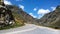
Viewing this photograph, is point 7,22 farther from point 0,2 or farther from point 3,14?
point 0,2

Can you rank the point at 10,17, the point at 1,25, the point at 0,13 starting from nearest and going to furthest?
the point at 1,25 → the point at 0,13 → the point at 10,17

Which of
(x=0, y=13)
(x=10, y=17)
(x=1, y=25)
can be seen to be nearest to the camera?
(x=1, y=25)

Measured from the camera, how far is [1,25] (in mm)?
39906

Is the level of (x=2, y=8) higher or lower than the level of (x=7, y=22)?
higher

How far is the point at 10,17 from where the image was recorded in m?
47.1

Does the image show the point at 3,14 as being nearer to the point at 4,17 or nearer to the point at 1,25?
the point at 4,17

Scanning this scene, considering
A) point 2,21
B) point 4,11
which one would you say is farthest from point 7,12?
point 2,21

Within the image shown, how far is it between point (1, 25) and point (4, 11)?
5.46 meters

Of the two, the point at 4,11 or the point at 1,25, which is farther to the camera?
the point at 4,11

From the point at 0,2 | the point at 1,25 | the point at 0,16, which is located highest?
the point at 0,2

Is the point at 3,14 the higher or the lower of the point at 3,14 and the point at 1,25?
the higher

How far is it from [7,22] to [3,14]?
2.17 m

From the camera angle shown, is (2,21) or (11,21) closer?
(2,21)

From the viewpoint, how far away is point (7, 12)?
45406 mm
